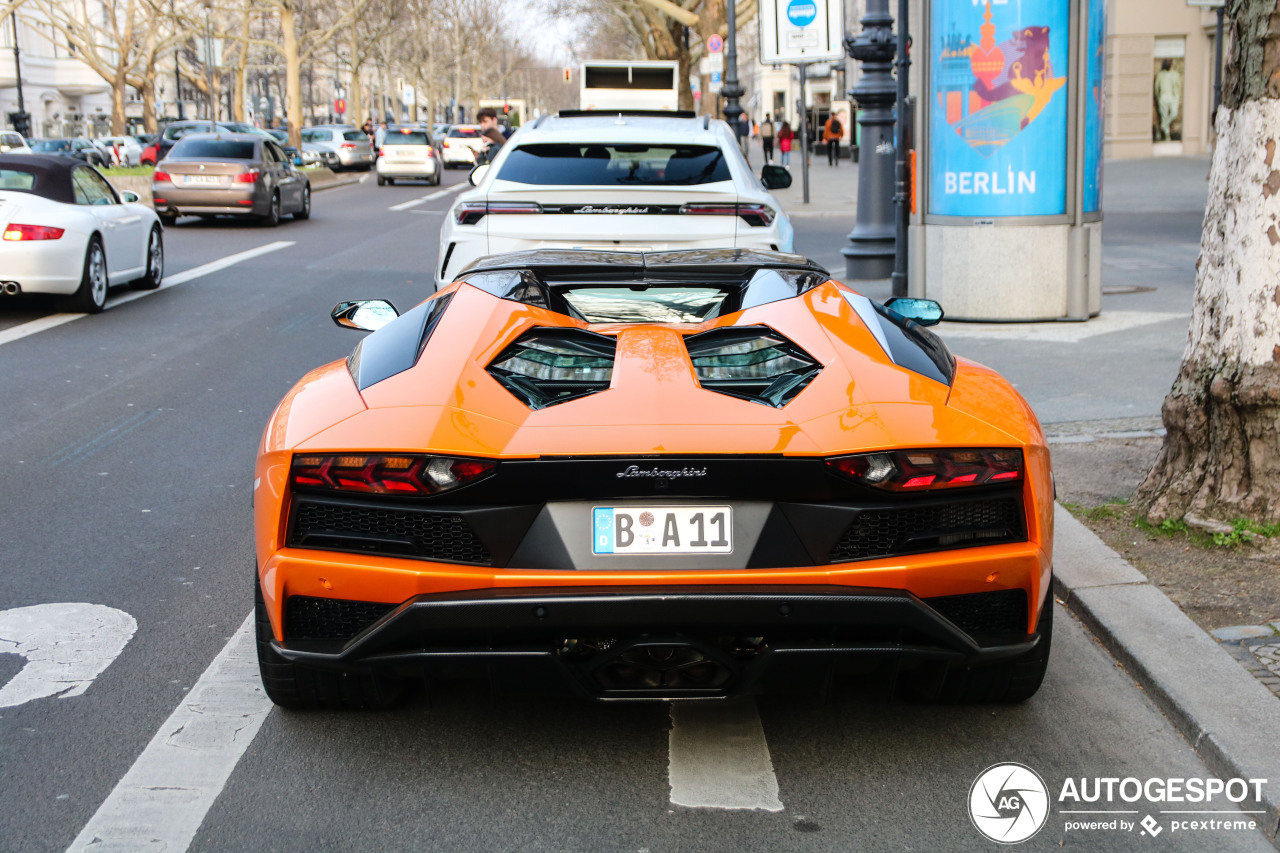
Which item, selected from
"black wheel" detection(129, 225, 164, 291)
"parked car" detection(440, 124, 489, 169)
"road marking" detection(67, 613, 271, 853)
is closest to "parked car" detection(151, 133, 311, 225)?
"black wheel" detection(129, 225, 164, 291)

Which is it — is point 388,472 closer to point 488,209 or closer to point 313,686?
point 313,686

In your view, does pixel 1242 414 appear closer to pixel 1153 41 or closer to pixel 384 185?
pixel 384 185

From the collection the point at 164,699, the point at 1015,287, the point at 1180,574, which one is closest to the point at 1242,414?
the point at 1180,574

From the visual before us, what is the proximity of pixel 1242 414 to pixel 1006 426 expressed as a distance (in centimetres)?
214

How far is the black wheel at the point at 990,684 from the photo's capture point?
387 centimetres

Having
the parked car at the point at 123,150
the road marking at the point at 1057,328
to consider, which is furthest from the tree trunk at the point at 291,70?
the road marking at the point at 1057,328

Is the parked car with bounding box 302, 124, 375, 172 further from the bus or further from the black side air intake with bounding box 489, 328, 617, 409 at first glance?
the black side air intake with bounding box 489, 328, 617, 409

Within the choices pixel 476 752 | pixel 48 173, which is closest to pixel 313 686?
pixel 476 752

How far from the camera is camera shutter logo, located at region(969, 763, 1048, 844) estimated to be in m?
3.29

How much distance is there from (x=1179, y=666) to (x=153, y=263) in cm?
1265

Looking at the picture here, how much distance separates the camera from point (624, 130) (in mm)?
9062

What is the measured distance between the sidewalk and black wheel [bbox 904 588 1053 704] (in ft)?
1.31

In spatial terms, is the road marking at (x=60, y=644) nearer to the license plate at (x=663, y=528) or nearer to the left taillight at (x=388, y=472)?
the left taillight at (x=388, y=472)

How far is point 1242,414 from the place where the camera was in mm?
5250
